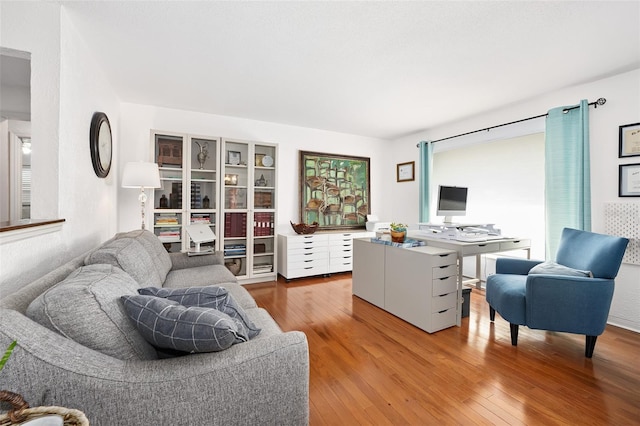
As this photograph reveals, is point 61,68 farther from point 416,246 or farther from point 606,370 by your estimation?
point 606,370

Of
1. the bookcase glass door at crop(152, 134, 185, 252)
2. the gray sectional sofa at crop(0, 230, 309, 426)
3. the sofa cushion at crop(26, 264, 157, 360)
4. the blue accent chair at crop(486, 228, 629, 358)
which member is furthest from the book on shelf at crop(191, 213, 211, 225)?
the blue accent chair at crop(486, 228, 629, 358)

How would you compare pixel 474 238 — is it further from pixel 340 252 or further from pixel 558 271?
pixel 340 252

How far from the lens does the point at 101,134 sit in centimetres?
244

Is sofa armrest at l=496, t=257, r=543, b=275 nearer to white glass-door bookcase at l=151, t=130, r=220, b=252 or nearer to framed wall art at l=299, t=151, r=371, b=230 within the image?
framed wall art at l=299, t=151, r=371, b=230

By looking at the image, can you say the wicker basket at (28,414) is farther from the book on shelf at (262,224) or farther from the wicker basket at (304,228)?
the wicker basket at (304,228)

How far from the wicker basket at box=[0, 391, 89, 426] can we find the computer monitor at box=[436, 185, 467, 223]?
11.4 feet

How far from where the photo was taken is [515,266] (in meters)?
2.67

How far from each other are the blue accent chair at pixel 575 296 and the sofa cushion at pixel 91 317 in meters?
2.48

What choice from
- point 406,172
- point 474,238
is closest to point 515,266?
point 474,238

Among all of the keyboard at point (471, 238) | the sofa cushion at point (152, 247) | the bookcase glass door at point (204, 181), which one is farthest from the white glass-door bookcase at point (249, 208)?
the keyboard at point (471, 238)

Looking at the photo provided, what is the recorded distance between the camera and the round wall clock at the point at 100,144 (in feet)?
7.40

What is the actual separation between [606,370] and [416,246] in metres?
1.52

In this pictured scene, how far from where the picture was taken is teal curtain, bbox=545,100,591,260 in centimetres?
276

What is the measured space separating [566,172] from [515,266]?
1.18 metres
